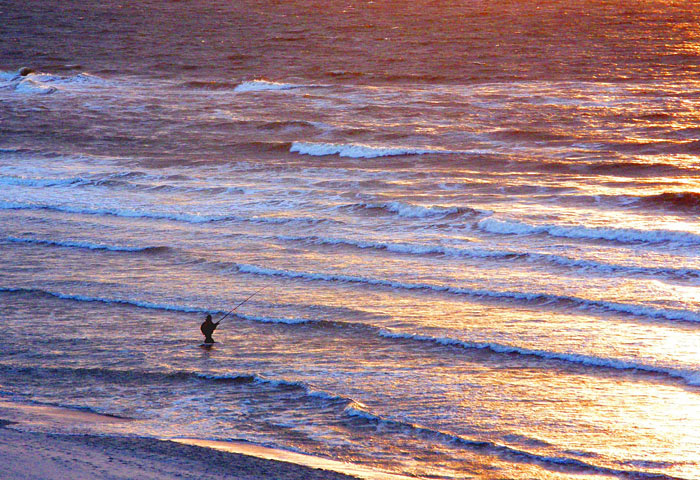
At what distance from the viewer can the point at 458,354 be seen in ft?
34.1

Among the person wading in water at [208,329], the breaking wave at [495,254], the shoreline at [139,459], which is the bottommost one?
the breaking wave at [495,254]

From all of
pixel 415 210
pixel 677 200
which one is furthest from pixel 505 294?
pixel 677 200

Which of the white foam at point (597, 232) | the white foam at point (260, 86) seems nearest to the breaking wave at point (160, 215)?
the white foam at point (597, 232)

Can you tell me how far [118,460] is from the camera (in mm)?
6781

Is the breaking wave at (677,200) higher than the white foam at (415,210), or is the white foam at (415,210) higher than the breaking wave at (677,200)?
the breaking wave at (677,200)

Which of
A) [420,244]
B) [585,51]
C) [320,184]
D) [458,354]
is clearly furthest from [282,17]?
[458,354]

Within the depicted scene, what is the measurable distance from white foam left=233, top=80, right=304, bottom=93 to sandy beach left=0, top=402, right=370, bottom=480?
30.1 meters

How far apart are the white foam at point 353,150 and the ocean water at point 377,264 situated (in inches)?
4.6

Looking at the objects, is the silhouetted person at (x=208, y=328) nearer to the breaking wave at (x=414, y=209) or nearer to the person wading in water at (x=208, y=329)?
the person wading in water at (x=208, y=329)

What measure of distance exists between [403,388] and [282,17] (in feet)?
191

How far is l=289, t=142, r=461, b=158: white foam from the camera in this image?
79.2 ft

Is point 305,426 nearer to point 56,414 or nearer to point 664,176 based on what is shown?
point 56,414

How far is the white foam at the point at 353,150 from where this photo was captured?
24.1 metres

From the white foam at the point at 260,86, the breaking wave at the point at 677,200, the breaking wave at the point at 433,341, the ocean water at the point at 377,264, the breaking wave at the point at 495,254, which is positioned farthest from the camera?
the white foam at the point at 260,86
